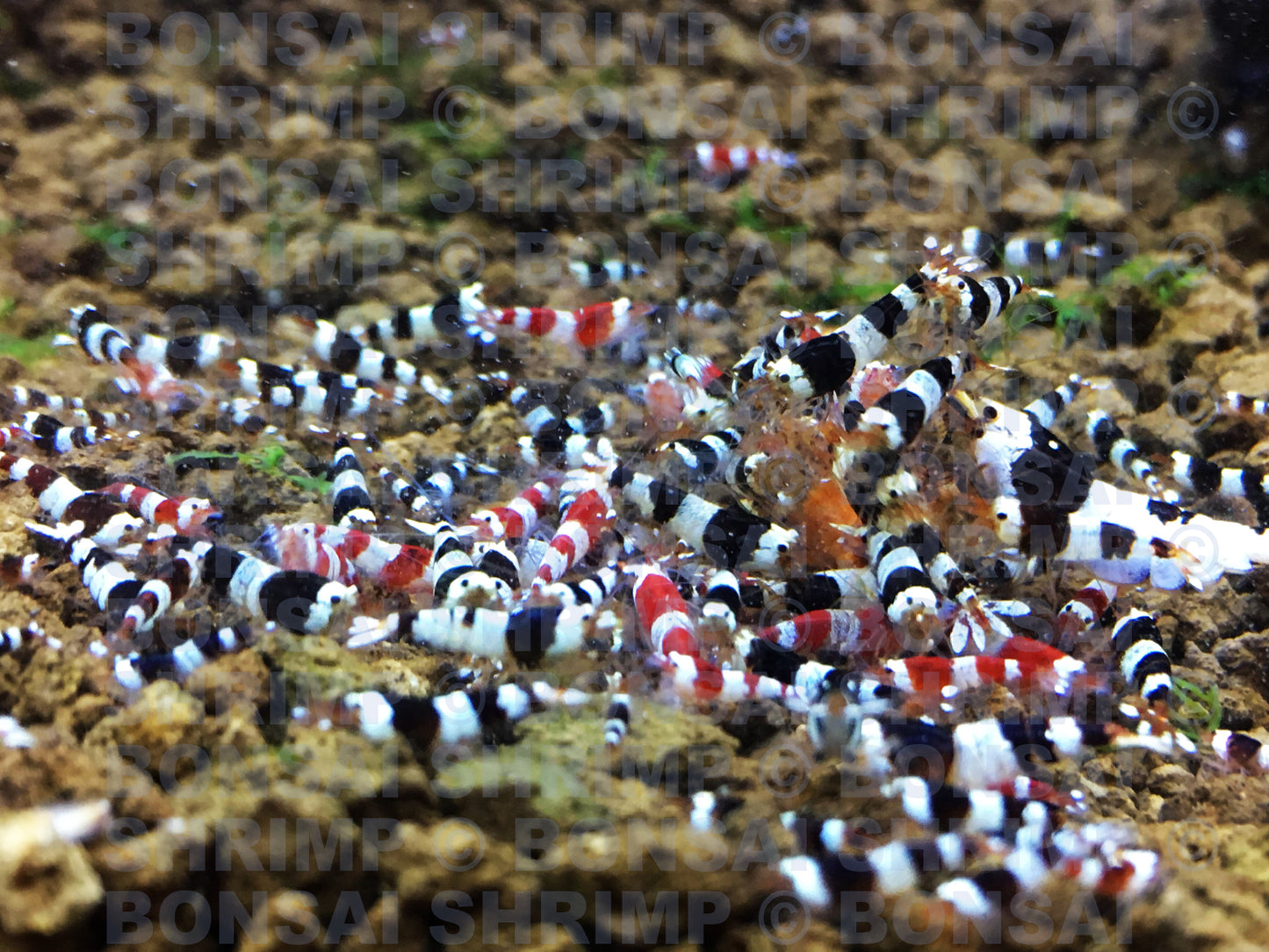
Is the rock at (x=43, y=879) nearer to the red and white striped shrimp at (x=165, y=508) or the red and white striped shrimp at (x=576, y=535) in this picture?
the red and white striped shrimp at (x=576, y=535)

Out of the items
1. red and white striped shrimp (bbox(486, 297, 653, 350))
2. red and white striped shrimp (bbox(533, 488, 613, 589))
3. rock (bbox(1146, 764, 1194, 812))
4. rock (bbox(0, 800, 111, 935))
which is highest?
red and white striped shrimp (bbox(486, 297, 653, 350))

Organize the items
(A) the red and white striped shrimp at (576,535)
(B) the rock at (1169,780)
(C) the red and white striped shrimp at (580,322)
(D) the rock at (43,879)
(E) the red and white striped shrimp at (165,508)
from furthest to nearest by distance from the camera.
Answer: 1. (C) the red and white striped shrimp at (580,322)
2. (E) the red and white striped shrimp at (165,508)
3. (A) the red and white striped shrimp at (576,535)
4. (B) the rock at (1169,780)
5. (D) the rock at (43,879)

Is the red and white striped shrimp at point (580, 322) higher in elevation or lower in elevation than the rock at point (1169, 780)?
higher

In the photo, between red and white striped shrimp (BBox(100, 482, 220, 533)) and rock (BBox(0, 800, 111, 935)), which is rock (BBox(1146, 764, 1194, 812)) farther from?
red and white striped shrimp (BBox(100, 482, 220, 533))

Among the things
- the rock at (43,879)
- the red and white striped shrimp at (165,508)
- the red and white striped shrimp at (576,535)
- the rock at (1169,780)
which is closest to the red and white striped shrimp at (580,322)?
the red and white striped shrimp at (576,535)

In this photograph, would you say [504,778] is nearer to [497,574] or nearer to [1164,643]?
[497,574]

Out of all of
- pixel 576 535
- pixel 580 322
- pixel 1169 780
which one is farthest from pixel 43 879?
pixel 580 322

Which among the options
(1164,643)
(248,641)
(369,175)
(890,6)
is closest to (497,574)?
(248,641)

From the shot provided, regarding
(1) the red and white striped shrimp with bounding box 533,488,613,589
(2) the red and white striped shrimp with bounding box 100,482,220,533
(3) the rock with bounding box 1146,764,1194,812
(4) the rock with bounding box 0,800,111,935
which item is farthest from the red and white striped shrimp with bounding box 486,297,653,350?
(4) the rock with bounding box 0,800,111,935

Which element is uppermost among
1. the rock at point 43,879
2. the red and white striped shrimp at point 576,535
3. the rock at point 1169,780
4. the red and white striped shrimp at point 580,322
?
the red and white striped shrimp at point 580,322

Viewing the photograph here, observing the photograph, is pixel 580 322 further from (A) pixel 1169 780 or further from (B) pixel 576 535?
(A) pixel 1169 780

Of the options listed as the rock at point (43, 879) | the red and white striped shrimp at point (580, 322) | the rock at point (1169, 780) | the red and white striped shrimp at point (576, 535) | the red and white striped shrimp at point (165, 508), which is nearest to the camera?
the rock at point (43, 879)
